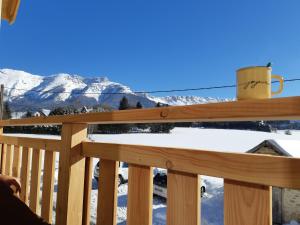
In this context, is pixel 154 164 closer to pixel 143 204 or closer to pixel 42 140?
pixel 143 204

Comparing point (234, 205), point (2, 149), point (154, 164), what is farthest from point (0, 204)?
point (2, 149)

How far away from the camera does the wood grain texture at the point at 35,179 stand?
174 cm

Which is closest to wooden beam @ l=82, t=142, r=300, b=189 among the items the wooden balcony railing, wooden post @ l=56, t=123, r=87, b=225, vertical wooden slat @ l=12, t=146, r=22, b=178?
the wooden balcony railing

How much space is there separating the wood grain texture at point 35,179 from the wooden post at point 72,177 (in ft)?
1.35

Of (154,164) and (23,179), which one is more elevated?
(154,164)

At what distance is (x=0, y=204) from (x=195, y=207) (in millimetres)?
787

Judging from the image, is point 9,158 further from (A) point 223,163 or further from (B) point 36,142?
(A) point 223,163

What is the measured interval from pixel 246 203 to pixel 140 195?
0.40 meters

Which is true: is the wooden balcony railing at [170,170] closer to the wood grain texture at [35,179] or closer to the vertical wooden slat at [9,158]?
the wood grain texture at [35,179]

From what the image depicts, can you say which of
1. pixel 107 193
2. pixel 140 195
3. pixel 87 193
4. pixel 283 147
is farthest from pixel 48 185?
pixel 283 147

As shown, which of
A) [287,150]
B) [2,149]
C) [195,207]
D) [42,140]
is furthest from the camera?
[287,150]

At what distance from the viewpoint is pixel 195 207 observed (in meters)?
0.83

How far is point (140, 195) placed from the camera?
1.01 metres

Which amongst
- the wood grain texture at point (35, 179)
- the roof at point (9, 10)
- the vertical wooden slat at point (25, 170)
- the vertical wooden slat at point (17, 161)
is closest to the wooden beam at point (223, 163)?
the wood grain texture at point (35, 179)
